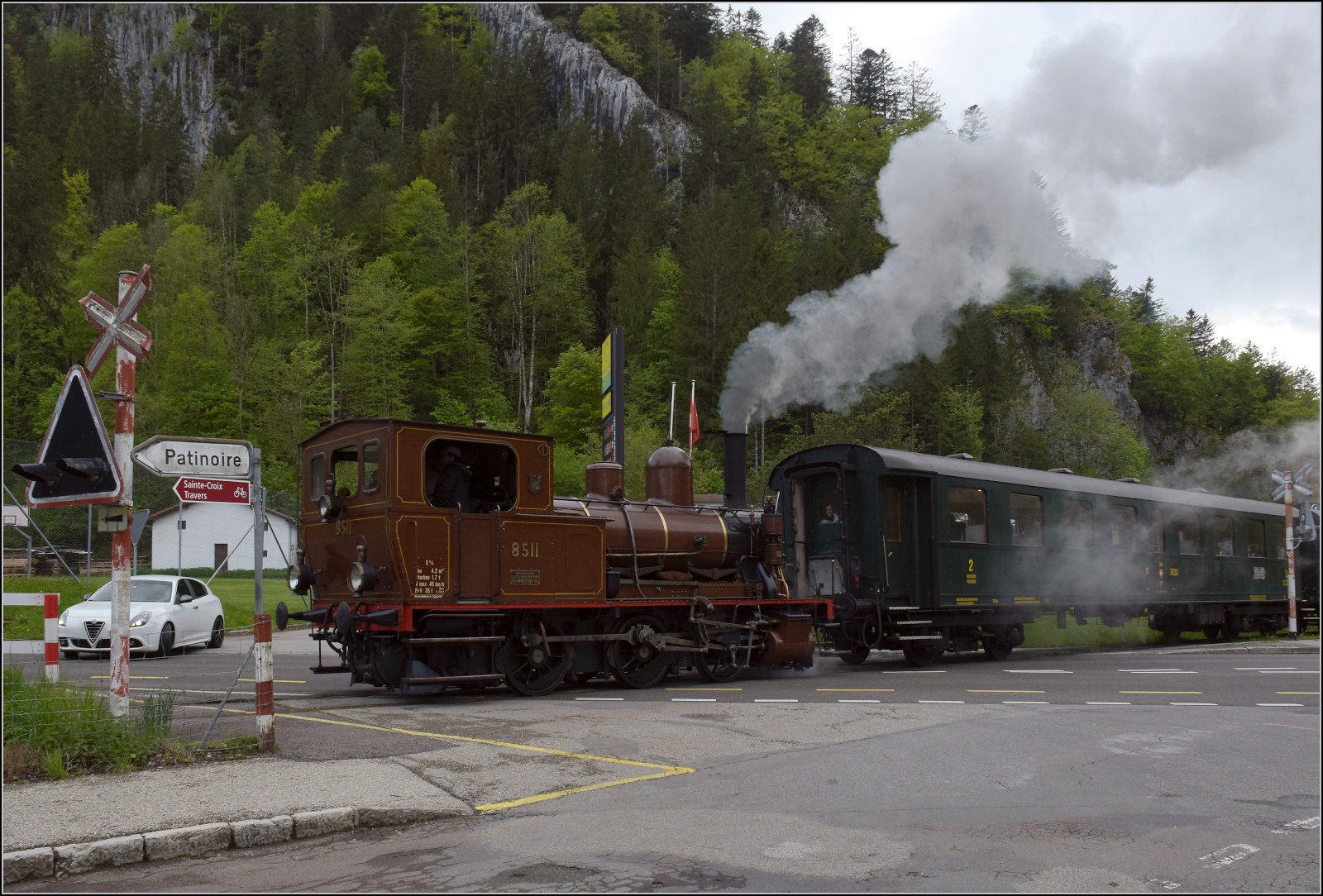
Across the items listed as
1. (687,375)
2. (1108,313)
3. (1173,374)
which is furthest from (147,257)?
(1173,374)

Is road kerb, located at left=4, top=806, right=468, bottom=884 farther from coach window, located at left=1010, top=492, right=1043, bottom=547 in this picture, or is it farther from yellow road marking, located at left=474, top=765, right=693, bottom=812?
coach window, located at left=1010, top=492, right=1043, bottom=547

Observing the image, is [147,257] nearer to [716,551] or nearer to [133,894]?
[716,551]

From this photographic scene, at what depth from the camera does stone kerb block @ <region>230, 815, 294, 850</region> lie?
5727mm

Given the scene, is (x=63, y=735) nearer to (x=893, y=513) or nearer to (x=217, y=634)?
(x=893, y=513)

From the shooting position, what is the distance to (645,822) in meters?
6.07

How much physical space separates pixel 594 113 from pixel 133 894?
267ft

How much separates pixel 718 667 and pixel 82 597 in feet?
35.3

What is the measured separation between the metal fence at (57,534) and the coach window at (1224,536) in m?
19.1

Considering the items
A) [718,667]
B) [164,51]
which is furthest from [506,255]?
[164,51]

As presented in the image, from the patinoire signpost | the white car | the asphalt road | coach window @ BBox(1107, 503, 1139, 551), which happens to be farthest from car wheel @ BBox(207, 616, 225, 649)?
coach window @ BBox(1107, 503, 1139, 551)

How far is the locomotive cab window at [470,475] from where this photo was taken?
12.0 metres

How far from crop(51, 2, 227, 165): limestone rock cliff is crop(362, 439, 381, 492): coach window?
8753cm

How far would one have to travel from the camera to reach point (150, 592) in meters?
18.8

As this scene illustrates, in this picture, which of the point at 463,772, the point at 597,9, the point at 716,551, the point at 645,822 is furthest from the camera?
the point at 597,9
